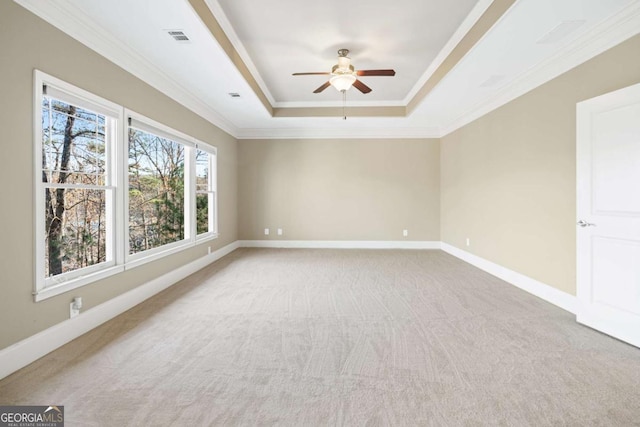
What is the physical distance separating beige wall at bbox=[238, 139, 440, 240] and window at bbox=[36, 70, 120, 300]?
4026mm

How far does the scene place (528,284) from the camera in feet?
12.5

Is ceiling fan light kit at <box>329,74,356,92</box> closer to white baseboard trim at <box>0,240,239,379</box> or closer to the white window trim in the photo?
the white window trim

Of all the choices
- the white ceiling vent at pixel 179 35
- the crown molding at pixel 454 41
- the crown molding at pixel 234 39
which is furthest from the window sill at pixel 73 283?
the crown molding at pixel 454 41

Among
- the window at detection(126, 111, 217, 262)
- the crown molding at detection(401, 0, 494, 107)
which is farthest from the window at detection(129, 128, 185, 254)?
the crown molding at detection(401, 0, 494, 107)

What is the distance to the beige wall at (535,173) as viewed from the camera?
2973 millimetres

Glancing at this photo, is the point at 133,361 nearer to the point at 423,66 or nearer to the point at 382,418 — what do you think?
the point at 382,418

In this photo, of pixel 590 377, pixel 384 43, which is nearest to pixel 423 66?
pixel 384 43

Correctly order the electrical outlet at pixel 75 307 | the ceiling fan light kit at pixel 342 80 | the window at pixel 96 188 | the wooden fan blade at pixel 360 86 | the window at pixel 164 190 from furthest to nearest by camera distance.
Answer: the wooden fan blade at pixel 360 86 < the ceiling fan light kit at pixel 342 80 < the window at pixel 164 190 < the electrical outlet at pixel 75 307 < the window at pixel 96 188

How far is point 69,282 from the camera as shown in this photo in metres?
2.49

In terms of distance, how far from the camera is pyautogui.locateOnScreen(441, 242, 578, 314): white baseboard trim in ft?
10.5

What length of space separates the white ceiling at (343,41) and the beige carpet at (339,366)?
2.61m

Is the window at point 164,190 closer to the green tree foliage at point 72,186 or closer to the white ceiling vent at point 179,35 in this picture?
the green tree foliage at point 72,186
